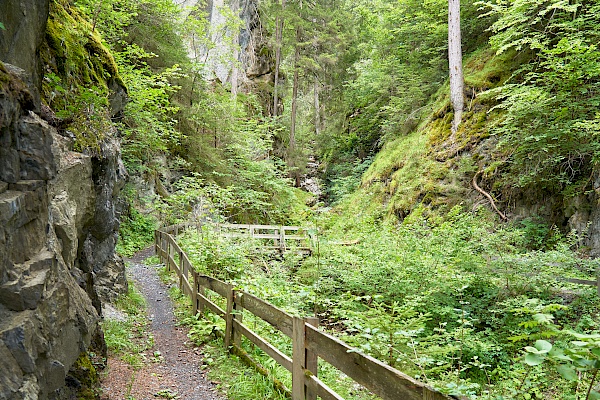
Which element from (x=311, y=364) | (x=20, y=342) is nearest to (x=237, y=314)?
(x=311, y=364)

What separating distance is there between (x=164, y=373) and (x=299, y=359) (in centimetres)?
265

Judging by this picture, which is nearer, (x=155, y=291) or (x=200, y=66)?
(x=155, y=291)

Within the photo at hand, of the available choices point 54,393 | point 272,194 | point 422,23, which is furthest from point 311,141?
point 54,393

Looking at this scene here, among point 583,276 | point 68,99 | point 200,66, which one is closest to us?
point 68,99

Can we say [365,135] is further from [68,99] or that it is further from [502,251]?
[68,99]

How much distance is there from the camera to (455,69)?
15.8 metres

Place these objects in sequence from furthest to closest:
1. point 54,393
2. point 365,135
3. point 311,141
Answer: point 311,141 → point 365,135 → point 54,393

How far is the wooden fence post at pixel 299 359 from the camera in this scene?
384 centimetres

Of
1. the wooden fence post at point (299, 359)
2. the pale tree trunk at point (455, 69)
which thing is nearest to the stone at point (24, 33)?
the wooden fence post at point (299, 359)

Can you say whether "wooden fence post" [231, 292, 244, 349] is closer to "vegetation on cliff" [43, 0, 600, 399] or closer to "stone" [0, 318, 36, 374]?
"vegetation on cliff" [43, 0, 600, 399]

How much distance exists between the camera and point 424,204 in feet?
49.3

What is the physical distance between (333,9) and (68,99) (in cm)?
2732

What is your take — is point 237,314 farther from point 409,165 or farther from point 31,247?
point 409,165

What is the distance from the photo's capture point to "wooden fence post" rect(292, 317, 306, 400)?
12.6ft
